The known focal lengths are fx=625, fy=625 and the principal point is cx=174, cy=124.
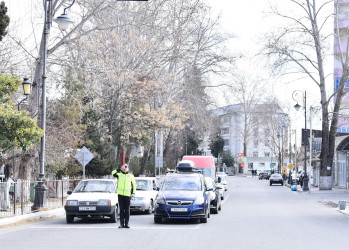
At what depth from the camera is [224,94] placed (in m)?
54.2

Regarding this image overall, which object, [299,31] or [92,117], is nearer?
[92,117]

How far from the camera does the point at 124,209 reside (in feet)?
60.2

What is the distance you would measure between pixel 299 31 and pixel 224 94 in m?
8.98

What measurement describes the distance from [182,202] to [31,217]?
17.3ft

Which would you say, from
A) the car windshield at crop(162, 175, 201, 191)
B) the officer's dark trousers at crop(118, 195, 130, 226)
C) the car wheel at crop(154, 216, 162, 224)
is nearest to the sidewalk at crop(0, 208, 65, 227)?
the officer's dark trousers at crop(118, 195, 130, 226)

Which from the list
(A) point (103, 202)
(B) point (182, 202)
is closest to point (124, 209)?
(A) point (103, 202)

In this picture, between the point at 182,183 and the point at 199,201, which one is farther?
the point at 182,183

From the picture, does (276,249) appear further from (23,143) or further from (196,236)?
(23,143)

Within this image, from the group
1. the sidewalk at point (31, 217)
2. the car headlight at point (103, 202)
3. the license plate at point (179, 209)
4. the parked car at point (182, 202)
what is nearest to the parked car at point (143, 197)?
the sidewalk at point (31, 217)

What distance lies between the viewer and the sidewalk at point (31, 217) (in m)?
19.2

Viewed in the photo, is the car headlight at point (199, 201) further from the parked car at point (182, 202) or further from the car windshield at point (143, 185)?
the car windshield at point (143, 185)

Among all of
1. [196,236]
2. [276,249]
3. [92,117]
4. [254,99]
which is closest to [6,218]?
[196,236]

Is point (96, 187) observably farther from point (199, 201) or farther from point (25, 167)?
point (25, 167)

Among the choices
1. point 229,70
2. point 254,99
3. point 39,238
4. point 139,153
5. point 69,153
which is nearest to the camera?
point 39,238
